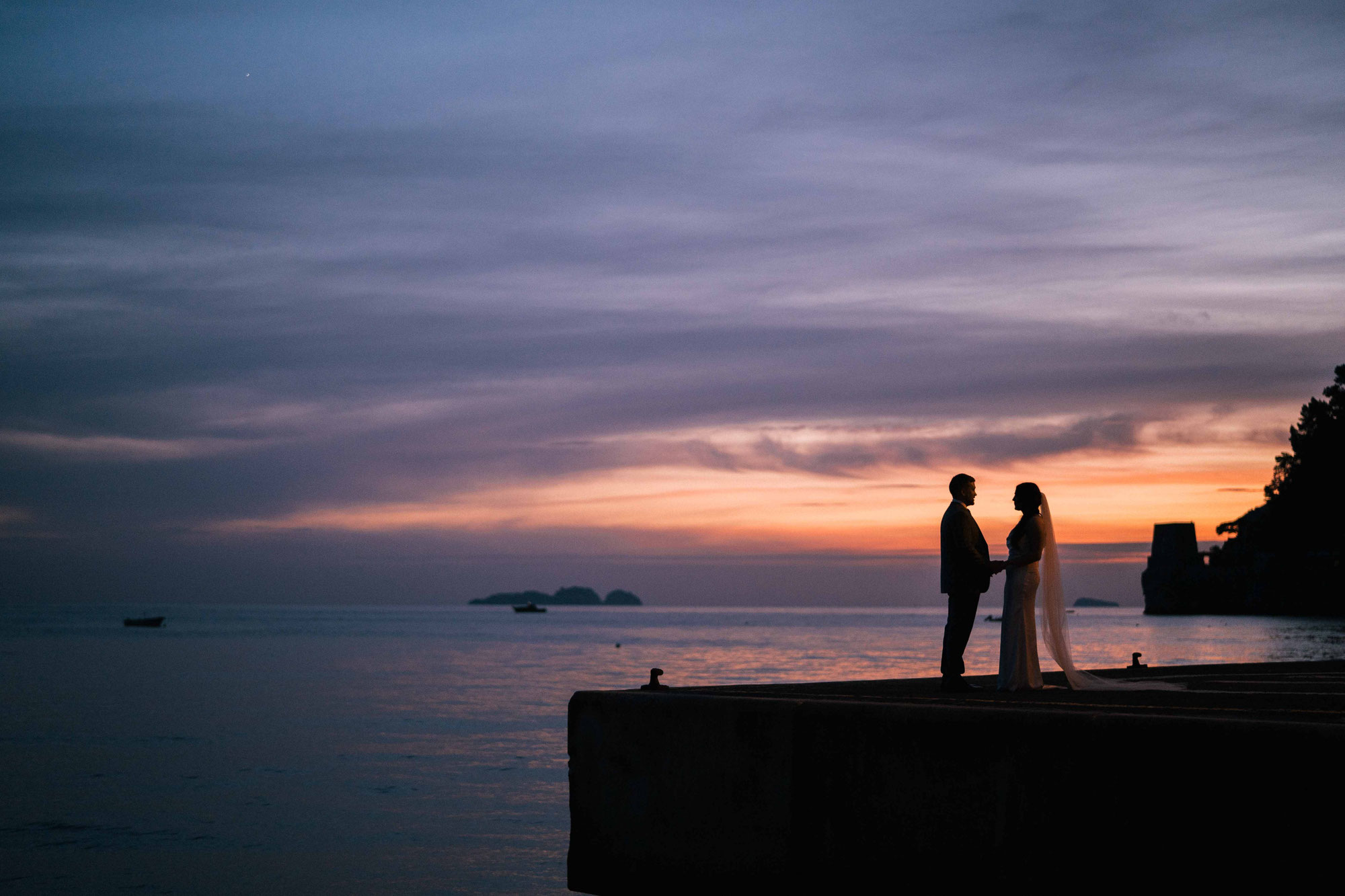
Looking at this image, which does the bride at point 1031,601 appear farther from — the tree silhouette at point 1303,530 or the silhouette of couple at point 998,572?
the tree silhouette at point 1303,530

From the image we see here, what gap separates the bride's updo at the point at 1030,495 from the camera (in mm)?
12570

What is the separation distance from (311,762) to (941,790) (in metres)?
29.4

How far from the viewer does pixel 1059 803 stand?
7.42m

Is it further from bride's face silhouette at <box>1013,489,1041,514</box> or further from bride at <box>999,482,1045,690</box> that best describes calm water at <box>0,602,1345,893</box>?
bride's face silhouette at <box>1013,489,1041,514</box>

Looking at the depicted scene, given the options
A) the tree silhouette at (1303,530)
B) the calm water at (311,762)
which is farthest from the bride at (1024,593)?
the tree silhouette at (1303,530)

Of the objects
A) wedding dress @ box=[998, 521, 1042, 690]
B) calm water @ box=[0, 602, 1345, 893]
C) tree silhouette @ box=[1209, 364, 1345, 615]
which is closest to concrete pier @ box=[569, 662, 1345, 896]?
wedding dress @ box=[998, 521, 1042, 690]

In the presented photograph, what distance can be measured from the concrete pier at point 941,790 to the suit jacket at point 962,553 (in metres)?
1.88

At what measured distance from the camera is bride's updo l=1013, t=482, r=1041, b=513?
12570mm

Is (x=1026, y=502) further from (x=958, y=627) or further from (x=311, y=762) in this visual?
(x=311, y=762)

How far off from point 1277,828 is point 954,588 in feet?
20.7

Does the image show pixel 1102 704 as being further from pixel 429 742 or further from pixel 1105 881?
pixel 429 742

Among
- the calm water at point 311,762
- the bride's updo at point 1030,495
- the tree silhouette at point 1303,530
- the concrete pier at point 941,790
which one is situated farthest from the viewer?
the tree silhouette at point 1303,530

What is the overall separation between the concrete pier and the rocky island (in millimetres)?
106249

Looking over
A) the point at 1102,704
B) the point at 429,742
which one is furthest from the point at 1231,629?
the point at 1102,704
